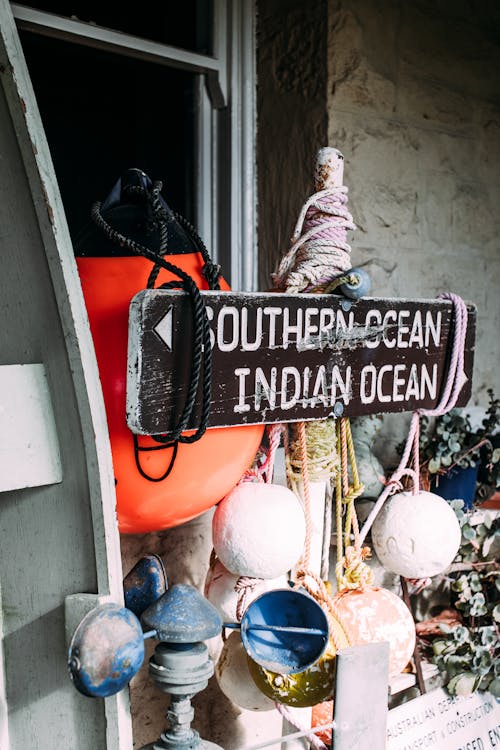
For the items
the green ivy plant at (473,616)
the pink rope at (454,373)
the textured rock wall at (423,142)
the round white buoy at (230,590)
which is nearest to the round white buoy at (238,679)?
the round white buoy at (230,590)

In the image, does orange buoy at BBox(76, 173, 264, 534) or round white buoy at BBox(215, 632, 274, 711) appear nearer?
orange buoy at BBox(76, 173, 264, 534)

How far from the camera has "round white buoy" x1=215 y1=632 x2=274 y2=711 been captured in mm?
1115

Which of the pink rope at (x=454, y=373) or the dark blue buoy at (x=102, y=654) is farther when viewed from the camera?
the pink rope at (x=454, y=373)

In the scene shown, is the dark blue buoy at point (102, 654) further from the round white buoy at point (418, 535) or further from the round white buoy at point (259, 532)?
the round white buoy at point (418, 535)

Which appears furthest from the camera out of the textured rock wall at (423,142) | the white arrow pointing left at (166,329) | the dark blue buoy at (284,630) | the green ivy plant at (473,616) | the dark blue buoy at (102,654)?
the textured rock wall at (423,142)

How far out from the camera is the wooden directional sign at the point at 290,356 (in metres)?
0.87

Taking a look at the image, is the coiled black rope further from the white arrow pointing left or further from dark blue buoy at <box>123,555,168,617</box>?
dark blue buoy at <box>123,555,168,617</box>

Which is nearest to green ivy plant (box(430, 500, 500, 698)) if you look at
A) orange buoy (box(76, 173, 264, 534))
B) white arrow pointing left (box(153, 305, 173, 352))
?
orange buoy (box(76, 173, 264, 534))

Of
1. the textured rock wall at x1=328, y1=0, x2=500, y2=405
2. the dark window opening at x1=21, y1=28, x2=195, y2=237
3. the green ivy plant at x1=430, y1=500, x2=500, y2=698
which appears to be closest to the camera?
the green ivy plant at x1=430, y1=500, x2=500, y2=698

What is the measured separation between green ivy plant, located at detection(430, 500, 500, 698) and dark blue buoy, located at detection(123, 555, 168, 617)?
800mm

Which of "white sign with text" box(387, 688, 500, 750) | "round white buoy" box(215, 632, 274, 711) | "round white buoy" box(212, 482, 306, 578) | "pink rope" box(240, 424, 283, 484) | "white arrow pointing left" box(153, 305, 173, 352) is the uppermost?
"white arrow pointing left" box(153, 305, 173, 352)

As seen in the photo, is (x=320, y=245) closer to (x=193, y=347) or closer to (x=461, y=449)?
(x=193, y=347)

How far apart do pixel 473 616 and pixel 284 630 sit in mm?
880

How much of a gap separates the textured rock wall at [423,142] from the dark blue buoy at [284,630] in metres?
0.96
